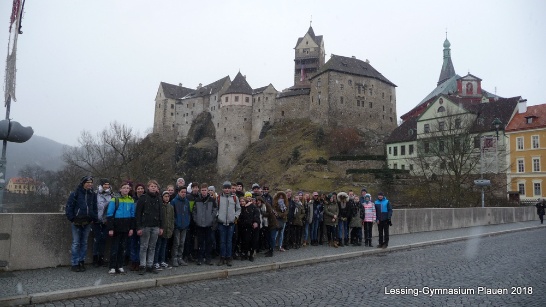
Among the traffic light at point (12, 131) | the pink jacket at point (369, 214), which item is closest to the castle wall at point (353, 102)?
the pink jacket at point (369, 214)

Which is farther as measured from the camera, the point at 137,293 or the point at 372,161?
the point at 372,161

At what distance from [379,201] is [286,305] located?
8.41 meters

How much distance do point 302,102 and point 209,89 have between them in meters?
27.2

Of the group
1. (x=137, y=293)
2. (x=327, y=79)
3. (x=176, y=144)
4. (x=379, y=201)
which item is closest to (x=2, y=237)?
(x=137, y=293)

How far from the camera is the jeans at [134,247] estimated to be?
355 inches

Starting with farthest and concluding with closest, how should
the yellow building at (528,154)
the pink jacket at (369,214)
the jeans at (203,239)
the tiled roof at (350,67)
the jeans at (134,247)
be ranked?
1. the tiled roof at (350,67)
2. the yellow building at (528,154)
3. the pink jacket at (369,214)
4. the jeans at (203,239)
5. the jeans at (134,247)

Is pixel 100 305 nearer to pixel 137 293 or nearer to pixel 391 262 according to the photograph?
pixel 137 293

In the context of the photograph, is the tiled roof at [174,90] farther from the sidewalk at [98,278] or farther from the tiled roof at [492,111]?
the sidewalk at [98,278]

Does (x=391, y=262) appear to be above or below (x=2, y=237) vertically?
below

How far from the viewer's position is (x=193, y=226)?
10438 mm

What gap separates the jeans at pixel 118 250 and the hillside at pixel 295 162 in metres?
47.6

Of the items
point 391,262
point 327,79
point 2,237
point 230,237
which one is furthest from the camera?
point 327,79

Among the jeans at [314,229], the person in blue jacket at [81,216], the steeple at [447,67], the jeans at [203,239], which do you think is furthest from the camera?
the steeple at [447,67]

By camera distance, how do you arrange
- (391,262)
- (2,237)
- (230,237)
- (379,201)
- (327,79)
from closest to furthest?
1. (2,237)
2. (230,237)
3. (391,262)
4. (379,201)
5. (327,79)
